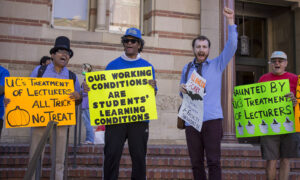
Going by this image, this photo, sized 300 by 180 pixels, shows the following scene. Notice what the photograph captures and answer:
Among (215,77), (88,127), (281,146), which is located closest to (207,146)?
Answer: (215,77)

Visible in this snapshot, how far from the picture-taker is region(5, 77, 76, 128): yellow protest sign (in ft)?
14.5

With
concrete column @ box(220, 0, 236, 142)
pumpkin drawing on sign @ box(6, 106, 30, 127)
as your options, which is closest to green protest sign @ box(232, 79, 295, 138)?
pumpkin drawing on sign @ box(6, 106, 30, 127)

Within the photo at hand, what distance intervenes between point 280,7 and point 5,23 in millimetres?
9048

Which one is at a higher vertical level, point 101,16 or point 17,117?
point 101,16

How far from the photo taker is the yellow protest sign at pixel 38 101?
4.41 metres

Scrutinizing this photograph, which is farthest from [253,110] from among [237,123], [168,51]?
[168,51]

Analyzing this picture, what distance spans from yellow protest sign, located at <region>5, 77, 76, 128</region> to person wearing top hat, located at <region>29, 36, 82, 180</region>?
12cm

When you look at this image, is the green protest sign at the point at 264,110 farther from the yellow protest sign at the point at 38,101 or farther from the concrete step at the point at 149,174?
the yellow protest sign at the point at 38,101

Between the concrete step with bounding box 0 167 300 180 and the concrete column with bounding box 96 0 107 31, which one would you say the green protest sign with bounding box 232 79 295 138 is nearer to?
the concrete step with bounding box 0 167 300 180

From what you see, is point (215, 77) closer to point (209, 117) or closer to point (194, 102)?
point (194, 102)

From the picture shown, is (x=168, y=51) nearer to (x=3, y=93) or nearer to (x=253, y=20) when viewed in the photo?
(x=253, y=20)

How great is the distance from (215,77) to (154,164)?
287 centimetres

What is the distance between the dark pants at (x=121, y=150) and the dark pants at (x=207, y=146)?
0.59m

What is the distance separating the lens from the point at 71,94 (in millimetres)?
4590
